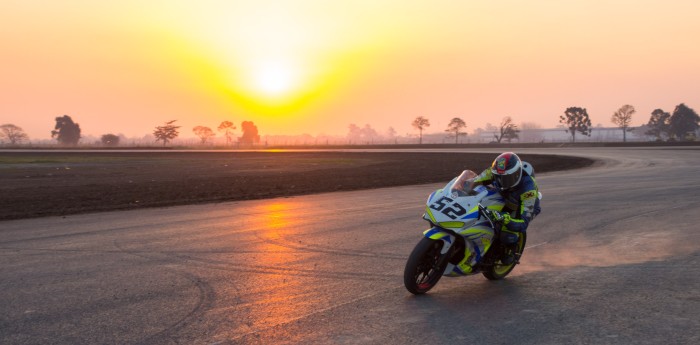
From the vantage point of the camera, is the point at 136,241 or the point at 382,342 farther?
the point at 136,241

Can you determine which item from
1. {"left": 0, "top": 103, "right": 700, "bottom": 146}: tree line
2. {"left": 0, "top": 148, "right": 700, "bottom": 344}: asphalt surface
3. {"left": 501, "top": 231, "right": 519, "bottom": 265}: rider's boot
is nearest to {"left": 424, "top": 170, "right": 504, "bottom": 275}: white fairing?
{"left": 501, "top": 231, "right": 519, "bottom": 265}: rider's boot

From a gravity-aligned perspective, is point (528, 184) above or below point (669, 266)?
above

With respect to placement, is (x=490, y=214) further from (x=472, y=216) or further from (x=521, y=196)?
(x=521, y=196)

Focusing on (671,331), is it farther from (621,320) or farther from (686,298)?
(686,298)

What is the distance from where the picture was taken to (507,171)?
6.48 m

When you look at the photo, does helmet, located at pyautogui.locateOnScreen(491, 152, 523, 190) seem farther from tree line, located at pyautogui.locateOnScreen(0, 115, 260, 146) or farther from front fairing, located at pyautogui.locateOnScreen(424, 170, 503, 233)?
tree line, located at pyautogui.locateOnScreen(0, 115, 260, 146)

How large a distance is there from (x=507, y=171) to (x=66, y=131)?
569ft

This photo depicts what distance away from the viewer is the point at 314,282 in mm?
7094

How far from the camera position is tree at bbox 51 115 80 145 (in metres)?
160

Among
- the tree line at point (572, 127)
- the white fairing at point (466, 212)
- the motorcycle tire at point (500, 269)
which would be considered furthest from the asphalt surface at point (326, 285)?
the tree line at point (572, 127)

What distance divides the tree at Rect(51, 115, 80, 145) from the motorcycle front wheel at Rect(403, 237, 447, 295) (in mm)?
172245

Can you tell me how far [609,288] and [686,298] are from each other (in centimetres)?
77

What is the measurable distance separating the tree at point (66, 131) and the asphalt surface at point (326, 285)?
536 ft

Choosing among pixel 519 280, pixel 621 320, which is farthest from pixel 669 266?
pixel 621 320
